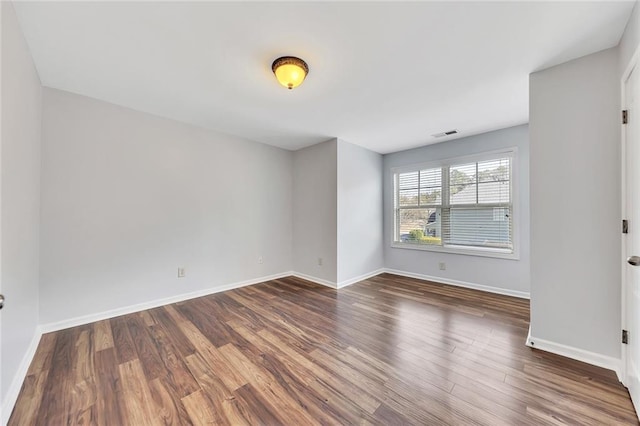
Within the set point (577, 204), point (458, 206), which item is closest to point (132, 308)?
point (577, 204)

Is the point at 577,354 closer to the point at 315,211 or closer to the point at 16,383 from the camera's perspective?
the point at 315,211

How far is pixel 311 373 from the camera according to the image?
1817mm

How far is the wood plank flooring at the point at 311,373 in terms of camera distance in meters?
1.45

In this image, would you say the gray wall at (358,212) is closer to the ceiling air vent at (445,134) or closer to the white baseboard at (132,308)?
the ceiling air vent at (445,134)

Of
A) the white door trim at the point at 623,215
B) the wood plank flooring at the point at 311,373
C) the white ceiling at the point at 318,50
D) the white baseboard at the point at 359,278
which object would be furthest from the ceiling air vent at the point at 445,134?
the white baseboard at the point at 359,278

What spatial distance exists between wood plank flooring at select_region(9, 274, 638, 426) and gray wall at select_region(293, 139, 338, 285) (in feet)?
4.25

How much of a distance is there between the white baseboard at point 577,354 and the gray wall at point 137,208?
Answer: 12.0ft

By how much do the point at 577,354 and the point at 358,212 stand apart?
3.02m

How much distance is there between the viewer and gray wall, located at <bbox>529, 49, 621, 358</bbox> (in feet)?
5.98

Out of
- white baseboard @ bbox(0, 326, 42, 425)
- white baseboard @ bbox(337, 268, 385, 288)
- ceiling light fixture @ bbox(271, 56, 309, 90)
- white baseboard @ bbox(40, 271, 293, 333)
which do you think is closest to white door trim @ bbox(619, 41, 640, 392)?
ceiling light fixture @ bbox(271, 56, 309, 90)

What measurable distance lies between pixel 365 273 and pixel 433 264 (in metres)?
1.20

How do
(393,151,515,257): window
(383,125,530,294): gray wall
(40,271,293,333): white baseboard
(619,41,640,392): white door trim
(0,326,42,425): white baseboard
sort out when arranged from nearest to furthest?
(0,326,42,425): white baseboard < (619,41,640,392): white door trim < (40,271,293,333): white baseboard < (383,125,530,294): gray wall < (393,151,515,257): window

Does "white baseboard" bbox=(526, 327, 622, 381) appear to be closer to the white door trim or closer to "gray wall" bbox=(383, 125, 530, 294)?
the white door trim

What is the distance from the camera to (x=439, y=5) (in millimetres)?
1493
